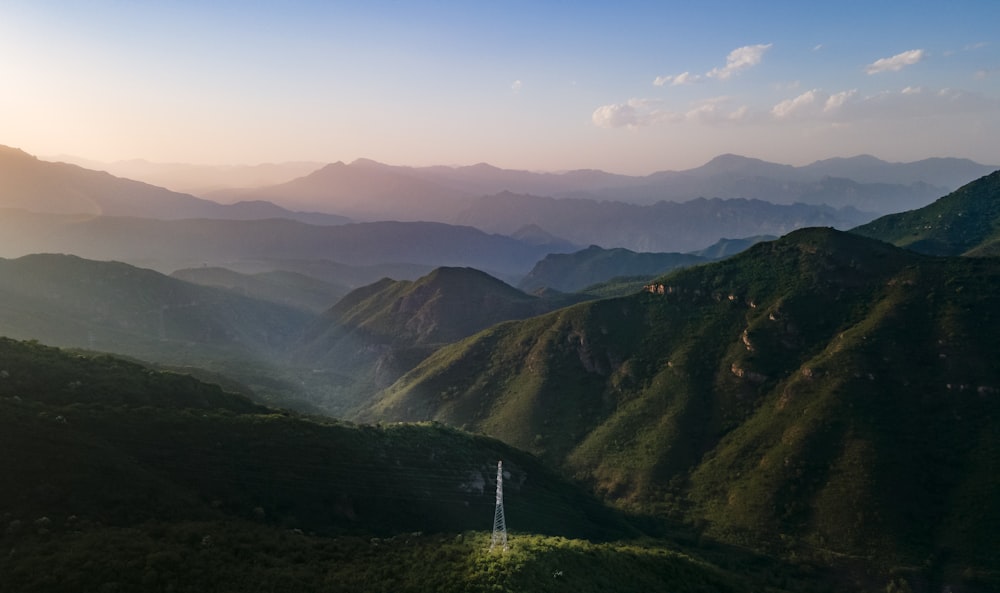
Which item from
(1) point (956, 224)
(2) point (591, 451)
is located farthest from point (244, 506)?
(1) point (956, 224)

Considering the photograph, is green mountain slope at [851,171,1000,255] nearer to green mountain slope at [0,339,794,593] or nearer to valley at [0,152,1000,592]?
valley at [0,152,1000,592]

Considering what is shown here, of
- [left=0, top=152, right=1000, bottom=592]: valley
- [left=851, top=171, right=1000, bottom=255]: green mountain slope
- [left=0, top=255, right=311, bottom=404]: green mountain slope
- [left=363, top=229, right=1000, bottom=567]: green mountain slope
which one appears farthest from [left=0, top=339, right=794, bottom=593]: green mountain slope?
[left=851, top=171, right=1000, bottom=255]: green mountain slope

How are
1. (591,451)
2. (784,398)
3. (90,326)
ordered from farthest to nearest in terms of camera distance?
(90,326)
(591,451)
(784,398)

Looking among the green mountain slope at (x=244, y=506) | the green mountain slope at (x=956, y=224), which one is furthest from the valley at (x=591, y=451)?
the green mountain slope at (x=956, y=224)

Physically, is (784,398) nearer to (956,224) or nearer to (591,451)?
(591,451)

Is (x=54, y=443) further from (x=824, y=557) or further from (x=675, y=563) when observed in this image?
(x=824, y=557)

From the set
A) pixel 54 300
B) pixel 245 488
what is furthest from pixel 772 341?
pixel 54 300

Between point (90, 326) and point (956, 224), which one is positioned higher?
point (956, 224)
